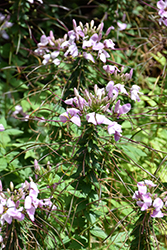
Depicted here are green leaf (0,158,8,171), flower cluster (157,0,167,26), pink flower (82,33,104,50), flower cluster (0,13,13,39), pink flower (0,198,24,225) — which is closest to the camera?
pink flower (0,198,24,225)

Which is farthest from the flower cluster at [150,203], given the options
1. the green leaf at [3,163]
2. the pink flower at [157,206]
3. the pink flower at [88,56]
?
the green leaf at [3,163]

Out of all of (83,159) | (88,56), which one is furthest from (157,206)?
(88,56)

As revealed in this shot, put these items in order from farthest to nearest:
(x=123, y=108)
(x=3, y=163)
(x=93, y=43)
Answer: (x=3, y=163) → (x=93, y=43) → (x=123, y=108)

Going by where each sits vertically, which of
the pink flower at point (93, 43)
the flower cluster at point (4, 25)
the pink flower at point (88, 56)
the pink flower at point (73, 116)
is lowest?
the pink flower at point (73, 116)

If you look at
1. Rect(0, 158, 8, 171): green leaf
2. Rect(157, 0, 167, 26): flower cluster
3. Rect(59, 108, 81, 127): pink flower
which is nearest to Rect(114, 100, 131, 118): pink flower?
Rect(59, 108, 81, 127): pink flower

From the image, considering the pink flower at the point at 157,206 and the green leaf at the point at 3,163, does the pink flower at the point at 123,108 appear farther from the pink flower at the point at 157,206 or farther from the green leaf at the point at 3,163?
the green leaf at the point at 3,163

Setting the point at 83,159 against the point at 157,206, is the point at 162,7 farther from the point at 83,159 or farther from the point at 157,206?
the point at 157,206

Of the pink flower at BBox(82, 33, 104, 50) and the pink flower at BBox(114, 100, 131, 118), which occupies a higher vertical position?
the pink flower at BBox(82, 33, 104, 50)

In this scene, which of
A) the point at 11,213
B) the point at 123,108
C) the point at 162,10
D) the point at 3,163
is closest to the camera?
the point at 11,213

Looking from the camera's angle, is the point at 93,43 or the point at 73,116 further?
the point at 93,43

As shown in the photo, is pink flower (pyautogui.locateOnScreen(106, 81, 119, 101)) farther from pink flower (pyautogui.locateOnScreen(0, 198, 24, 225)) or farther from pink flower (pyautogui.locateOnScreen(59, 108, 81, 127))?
pink flower (pyautogui.locateOnScreen(0, 198, 24, 225))

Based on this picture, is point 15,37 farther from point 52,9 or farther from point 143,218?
point 143,218

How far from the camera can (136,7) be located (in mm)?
2359

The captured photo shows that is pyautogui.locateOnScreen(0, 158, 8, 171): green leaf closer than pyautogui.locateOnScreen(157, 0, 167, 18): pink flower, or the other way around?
pyautogui.locateOnScreen(0, 158, 8, 171): green leaf
